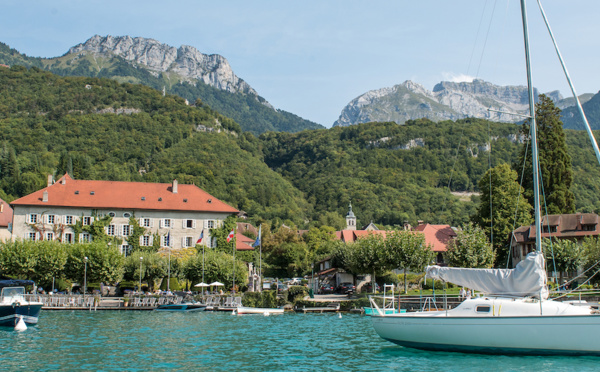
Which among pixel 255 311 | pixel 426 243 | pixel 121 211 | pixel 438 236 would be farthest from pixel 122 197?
pixel 438 236

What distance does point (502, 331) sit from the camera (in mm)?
24797

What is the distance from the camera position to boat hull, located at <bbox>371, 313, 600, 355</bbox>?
77.1ft

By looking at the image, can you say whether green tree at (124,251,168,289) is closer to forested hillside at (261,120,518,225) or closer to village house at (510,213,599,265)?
village house at (510,213,599,265)

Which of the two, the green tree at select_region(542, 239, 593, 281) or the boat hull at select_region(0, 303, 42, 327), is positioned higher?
the green tree at select_region(542, 239, 593, 281)

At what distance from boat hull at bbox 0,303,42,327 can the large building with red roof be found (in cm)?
3200

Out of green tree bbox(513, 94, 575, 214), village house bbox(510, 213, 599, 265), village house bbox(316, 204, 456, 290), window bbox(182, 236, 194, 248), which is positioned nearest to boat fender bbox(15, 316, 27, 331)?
window bbox(182, 236, 194, 248)

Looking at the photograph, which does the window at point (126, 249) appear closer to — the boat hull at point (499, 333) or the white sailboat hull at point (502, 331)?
the boat hull at point (499, 333)

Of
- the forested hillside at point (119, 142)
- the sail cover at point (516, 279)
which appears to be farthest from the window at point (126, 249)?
the sail cover at point (516, 279)

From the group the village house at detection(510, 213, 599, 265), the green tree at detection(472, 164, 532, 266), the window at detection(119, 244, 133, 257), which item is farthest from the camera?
the window at detection(119, 244, 133, 257)

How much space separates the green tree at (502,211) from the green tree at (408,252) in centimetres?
1004

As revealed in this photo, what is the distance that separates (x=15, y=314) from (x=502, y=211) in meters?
55.5

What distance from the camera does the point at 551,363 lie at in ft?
79.8

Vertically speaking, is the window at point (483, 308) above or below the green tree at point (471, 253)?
below

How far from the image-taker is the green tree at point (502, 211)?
69250mm
